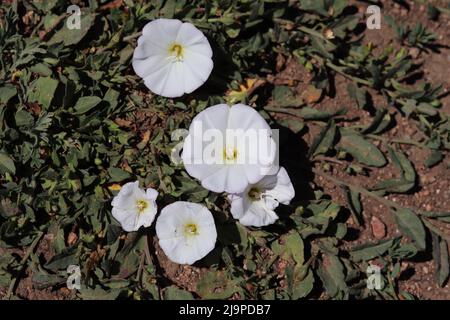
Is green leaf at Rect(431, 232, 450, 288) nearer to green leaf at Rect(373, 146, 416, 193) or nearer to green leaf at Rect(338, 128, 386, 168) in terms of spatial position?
green leaf at Rect(373, 146, 416, 193)

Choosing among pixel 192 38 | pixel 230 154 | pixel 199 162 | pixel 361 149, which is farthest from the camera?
pixel 361 149

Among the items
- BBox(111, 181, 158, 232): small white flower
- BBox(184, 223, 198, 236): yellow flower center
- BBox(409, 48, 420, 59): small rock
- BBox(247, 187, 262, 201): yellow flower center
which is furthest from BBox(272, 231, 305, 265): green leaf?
BBox(409, 48, 420, 59): small rock

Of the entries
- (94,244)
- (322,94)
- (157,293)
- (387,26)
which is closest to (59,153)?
(94,244)

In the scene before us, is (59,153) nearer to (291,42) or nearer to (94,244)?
(94,244)

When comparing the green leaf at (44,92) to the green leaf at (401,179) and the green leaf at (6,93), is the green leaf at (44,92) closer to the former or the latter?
the green leaf at (6,93)

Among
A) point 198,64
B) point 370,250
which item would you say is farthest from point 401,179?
point 198,64

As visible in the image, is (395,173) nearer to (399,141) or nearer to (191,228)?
(399,141)
